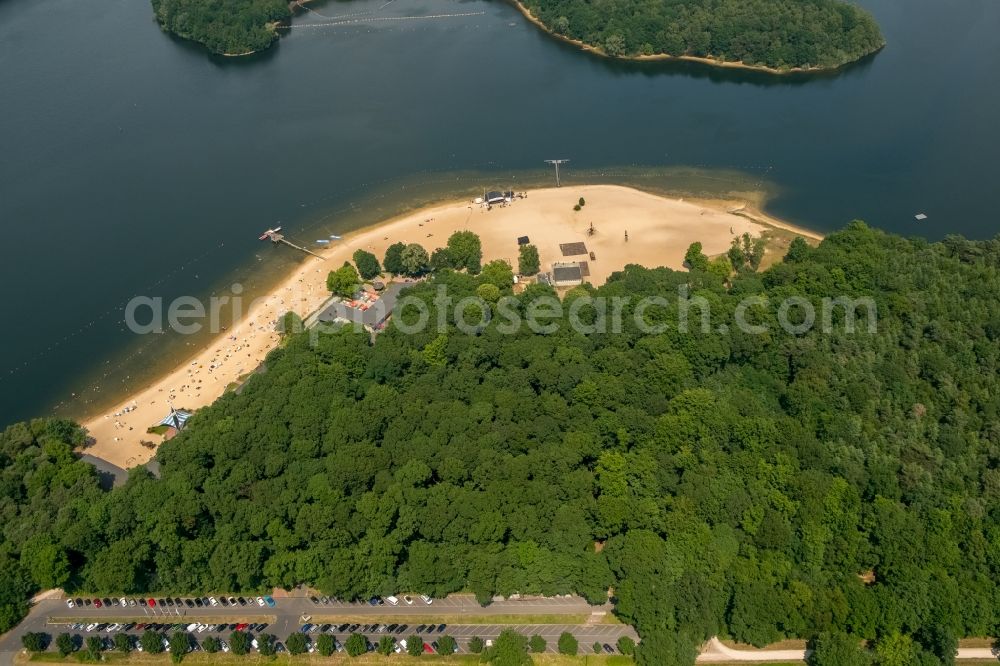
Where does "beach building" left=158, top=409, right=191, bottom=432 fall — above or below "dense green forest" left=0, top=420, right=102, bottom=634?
above

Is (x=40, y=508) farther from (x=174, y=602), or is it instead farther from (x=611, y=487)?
(x=611, y=487)

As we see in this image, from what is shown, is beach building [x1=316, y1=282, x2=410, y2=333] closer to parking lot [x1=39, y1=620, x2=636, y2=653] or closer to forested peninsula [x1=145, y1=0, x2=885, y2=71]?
parking lot [x1=39, y1=620, x2=636, y2=653]

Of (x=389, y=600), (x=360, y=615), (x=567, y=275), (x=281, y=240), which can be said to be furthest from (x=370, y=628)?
(x=281, y=240)

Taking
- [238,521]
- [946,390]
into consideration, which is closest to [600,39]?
[946,390]

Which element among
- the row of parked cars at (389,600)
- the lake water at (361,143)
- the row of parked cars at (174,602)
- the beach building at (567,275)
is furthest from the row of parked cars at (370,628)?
the beach building at (567,275)

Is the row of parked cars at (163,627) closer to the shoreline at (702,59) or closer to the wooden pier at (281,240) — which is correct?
the wooden pier at (281,240)

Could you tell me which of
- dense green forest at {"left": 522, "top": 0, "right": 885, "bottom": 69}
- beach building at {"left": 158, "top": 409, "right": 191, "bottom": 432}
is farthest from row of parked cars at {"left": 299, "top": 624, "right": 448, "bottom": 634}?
dense green forest at {"left": 522, "top": 0, "right": 885, "bottom": 69}

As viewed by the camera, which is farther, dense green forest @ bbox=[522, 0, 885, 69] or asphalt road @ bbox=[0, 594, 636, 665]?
dense green forest @ bbox=[522, 0, 885, 69]
